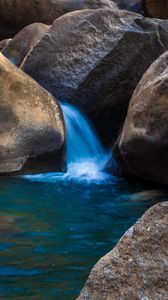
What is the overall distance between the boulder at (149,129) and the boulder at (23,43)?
4.17 meters

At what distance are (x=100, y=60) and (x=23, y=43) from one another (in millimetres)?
2373

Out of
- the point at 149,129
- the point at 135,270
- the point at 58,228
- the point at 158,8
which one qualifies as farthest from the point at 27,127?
the point at 158,8

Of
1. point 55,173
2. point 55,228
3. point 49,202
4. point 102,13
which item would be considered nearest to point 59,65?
point 102,13

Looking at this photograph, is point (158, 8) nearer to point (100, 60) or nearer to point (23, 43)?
point (23, 43)

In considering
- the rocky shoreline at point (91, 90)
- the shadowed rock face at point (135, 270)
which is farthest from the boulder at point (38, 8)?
the shadowed rock face at point (135, 270)

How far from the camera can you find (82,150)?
1133 centimetres

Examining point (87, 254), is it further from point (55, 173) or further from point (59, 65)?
point (59, 65)

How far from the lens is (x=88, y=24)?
39.2 ft

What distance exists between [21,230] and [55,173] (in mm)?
3533

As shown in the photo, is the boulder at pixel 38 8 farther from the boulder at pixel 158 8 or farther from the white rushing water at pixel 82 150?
the white rushing water at pixel 82 150

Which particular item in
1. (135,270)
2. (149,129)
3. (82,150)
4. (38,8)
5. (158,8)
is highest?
(135,270)

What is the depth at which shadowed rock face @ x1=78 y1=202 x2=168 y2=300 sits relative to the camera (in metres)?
2.91

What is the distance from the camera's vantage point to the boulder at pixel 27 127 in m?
9.91

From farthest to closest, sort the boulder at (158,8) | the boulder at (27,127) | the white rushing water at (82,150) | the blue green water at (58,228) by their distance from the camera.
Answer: the boulder at (158,8) < the white rushing water at (82,150) < the boulder at (27,127) < the blue green water at (58,228)
